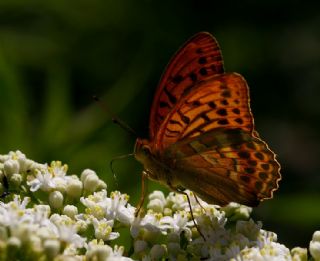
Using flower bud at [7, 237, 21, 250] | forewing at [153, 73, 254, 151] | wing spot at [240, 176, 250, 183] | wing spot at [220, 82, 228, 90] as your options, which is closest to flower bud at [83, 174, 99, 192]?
forewing at [153, 73, 254, 151]

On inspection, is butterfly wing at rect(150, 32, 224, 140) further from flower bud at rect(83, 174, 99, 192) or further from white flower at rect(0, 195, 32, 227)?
white flower at rect(0, 195, 32, 227)

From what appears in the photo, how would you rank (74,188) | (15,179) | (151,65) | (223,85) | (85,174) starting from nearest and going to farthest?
(223,85) → (15,179) → (74,188) → (85,174) → (151,65)

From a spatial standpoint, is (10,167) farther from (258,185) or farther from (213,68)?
(258,185)

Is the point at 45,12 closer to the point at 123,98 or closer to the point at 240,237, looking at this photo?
the point at 123,98

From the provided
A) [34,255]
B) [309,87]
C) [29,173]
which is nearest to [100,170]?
[29,173]

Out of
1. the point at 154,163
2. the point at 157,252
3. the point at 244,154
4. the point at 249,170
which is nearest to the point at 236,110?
the point at 244,154
